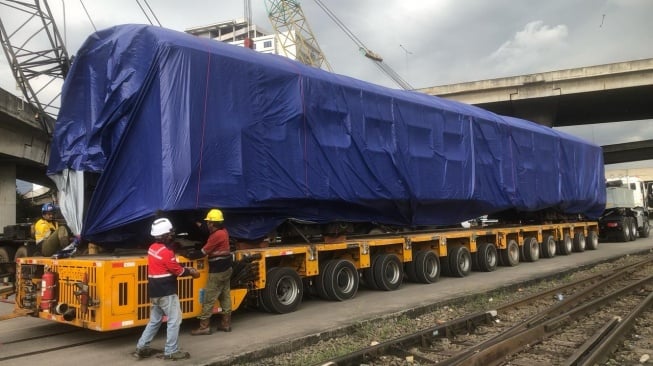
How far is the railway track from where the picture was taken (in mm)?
6223

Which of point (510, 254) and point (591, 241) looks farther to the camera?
point (591, 241)

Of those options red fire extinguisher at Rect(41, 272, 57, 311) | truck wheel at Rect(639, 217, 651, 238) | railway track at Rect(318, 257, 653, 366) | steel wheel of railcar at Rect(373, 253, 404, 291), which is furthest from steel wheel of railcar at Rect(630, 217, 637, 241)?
red fire extinguisher at Rect(41, 272, 57, 311)

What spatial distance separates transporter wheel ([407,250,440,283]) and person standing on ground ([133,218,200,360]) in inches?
292

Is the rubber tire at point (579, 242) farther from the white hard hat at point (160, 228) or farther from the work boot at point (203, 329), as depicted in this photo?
the white hard hat at point (160, 228)

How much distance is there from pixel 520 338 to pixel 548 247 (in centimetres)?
1291

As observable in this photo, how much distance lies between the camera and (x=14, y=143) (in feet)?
77.6

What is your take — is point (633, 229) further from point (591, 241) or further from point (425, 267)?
point (425, 267)

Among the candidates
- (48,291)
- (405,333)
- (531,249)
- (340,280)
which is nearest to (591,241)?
(531,249)

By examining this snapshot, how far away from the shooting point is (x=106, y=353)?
670cm

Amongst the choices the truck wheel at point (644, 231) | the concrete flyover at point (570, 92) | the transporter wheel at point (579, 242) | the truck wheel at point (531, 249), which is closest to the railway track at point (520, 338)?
the truck wheel at point (531, 249)

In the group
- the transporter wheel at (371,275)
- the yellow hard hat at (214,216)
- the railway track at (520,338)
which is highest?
the yellow hard hat at (214,216)

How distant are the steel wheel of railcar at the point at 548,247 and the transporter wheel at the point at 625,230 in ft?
34.6

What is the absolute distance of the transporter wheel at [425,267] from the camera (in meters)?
12.6

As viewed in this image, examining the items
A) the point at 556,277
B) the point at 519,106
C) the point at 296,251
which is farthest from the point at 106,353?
the point at 519,106
